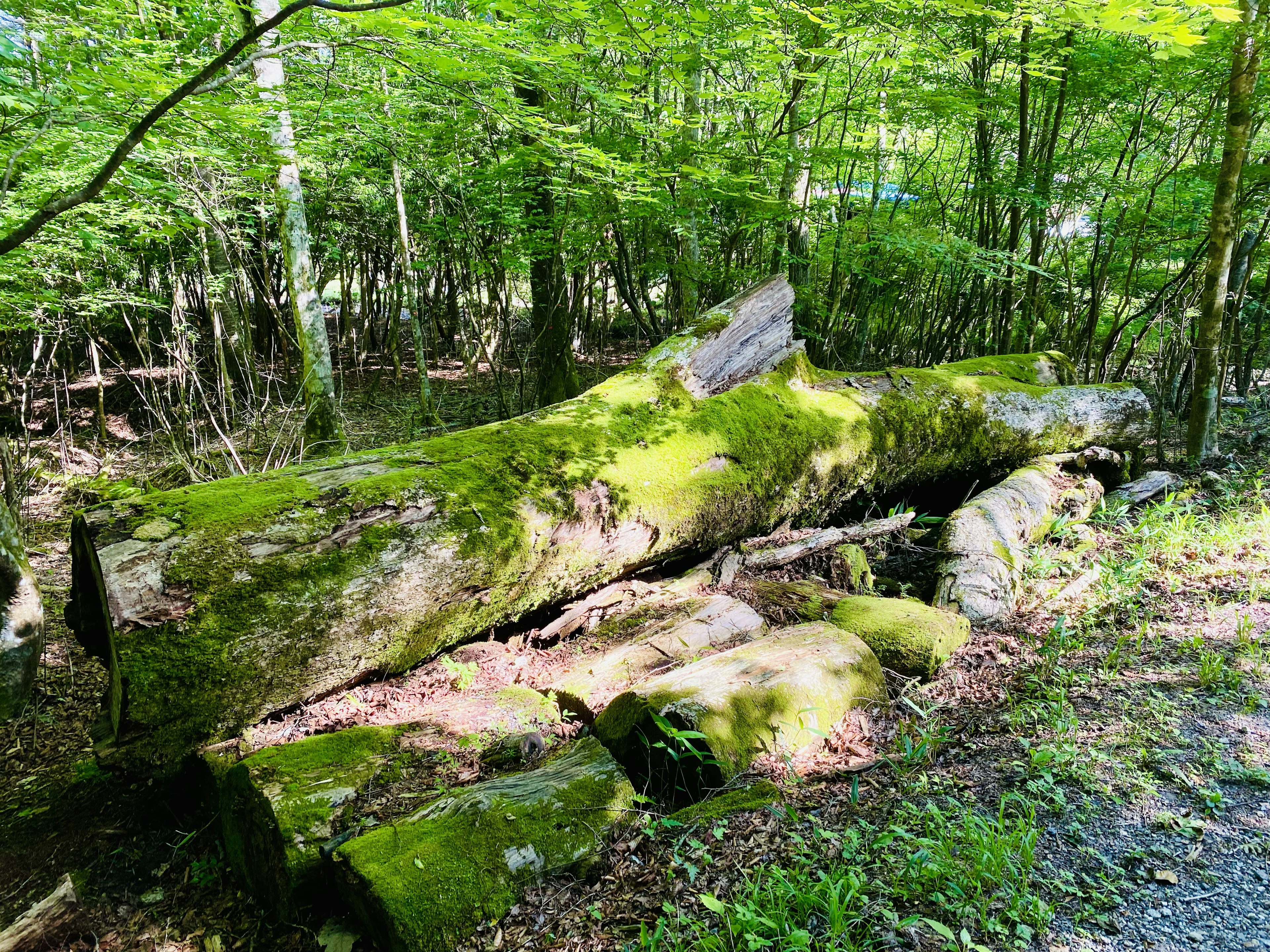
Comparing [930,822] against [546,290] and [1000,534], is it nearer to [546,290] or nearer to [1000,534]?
[1000,534]

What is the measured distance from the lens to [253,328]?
44.4ft

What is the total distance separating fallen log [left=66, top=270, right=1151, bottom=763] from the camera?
289 centimetres

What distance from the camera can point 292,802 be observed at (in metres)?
2.47

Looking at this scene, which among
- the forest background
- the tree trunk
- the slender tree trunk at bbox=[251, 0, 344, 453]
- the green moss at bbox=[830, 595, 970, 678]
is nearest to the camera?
the green moss at bbox=[830, 595, 970, 678]

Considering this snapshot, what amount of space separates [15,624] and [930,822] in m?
4.47

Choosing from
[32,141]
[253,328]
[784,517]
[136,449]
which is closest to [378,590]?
[32,141]

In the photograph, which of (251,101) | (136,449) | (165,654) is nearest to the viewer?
(165,654)

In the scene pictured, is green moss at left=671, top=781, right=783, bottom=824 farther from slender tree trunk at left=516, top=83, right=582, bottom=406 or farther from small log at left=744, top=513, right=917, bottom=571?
slender tree trunk at left=516, top=83, right=582, bottom=406

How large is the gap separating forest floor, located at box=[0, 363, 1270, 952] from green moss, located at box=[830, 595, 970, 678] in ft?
0.36

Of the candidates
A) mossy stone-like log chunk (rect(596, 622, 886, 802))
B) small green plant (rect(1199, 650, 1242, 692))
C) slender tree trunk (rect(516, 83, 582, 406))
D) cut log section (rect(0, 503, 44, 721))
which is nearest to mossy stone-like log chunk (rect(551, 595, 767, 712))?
mossy stone-like log chunk (rect(596, 622, 886, 802))

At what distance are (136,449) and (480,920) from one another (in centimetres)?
959

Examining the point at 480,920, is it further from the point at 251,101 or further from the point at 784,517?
the point at 251,101

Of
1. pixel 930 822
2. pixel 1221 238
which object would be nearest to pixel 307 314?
pixel 930 822

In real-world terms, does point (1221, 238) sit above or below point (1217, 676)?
above
